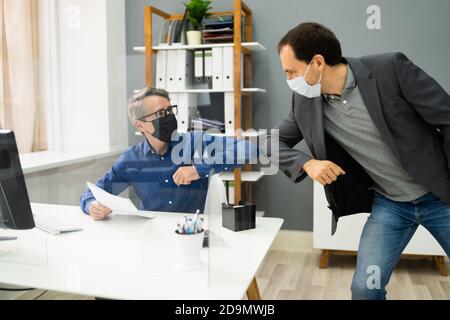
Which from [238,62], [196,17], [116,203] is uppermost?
[196,17]

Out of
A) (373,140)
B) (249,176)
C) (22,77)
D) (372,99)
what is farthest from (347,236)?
(22,77)

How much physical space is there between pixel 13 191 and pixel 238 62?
0.90 meters

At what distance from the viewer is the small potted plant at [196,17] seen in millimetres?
1612

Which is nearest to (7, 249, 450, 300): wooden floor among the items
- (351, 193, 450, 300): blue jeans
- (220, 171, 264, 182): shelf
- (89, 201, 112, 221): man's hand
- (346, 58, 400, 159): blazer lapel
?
(220, 171, 264, 182): shelf

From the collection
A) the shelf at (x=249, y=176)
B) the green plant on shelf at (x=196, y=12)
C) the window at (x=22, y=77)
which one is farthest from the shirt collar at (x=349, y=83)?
the window at (x=22, y=77)

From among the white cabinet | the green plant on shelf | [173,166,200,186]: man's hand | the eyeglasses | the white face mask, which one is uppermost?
the green plant on shelf

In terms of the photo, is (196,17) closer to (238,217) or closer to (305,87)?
(305,87)

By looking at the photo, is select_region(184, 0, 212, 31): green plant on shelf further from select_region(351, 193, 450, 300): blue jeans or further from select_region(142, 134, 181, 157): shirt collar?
select_region(351, 193, 450, 300): blue jeans

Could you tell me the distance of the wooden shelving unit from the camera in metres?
1.58

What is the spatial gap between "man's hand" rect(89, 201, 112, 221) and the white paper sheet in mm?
14

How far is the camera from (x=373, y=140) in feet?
4.54

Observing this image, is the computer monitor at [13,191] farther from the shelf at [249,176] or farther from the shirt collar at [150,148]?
the shelf at [249,176]

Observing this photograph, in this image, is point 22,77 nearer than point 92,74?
No
